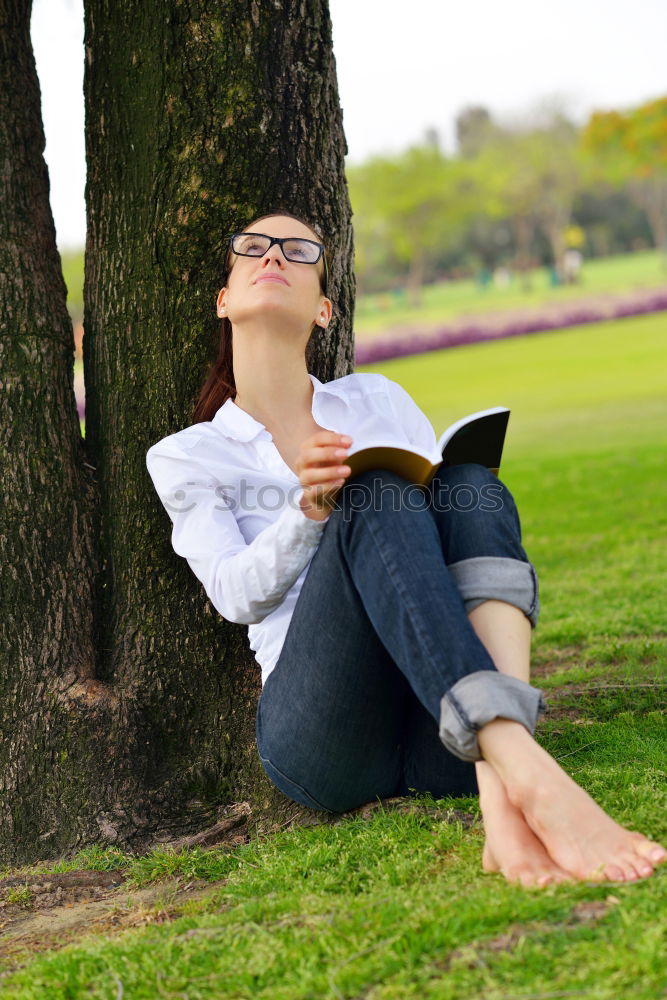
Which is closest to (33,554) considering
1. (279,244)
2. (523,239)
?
(279,244)

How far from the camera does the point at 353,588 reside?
2451 millimetres

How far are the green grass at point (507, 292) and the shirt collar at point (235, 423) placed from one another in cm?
3619

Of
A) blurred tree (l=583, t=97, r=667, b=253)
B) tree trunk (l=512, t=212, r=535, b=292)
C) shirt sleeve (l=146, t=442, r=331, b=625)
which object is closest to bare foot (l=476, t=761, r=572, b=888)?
shirt sleeve (l=146, t=442, r=331, b=625)

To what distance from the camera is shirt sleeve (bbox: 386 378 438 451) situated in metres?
3.21

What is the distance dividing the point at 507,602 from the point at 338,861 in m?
0.75

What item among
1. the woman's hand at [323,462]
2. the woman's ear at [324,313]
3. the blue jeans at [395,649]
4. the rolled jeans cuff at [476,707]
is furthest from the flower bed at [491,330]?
the rolled jeans cuff at [476,707]

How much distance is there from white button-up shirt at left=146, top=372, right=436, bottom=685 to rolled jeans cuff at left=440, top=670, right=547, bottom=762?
1.66ft

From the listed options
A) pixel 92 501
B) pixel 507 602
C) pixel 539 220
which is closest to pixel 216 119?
pixel 92 501

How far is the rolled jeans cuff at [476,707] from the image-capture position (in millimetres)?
2184

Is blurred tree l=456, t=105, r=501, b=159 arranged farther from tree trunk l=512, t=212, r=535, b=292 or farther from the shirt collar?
the shirt collar

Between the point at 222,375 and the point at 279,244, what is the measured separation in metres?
0.42

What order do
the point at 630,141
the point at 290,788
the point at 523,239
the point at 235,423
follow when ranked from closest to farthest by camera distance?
the point at 290,788
the point at 235,423
the point at 630,141
the point at 523,239

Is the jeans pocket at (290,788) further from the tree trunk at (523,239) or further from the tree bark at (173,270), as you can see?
the tree trunk at (523,239)

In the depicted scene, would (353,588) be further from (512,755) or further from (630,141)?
(630,141)
